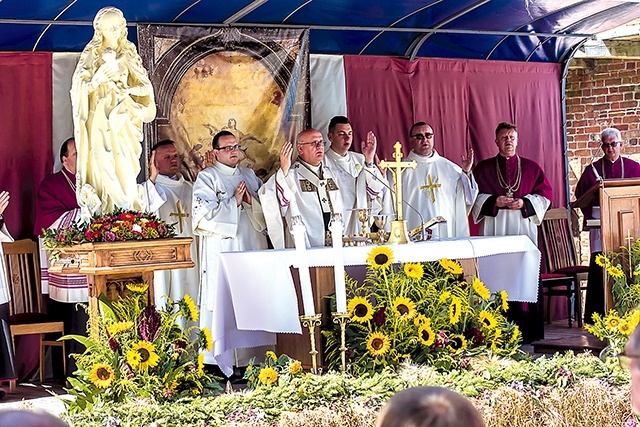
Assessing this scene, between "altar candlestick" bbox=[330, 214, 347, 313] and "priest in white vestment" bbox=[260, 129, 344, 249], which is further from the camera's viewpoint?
"priest in white vestment" bbox=[260, 129, 344, 249]

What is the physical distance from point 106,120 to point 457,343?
2.46m

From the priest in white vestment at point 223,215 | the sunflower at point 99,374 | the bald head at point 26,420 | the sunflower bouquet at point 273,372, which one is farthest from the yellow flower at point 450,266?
the bald head at point 26,420

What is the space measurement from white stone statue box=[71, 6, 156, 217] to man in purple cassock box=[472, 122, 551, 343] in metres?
4.14


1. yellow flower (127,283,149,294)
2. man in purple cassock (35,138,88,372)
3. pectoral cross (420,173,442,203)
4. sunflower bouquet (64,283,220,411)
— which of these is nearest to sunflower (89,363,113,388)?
sunflower bouquet (64,283,220,411)

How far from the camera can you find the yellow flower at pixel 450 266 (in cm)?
716

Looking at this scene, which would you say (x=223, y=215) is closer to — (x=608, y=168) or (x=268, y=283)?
(x=268, y=283)

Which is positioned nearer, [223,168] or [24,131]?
[24,131]

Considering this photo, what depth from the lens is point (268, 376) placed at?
5910 mm

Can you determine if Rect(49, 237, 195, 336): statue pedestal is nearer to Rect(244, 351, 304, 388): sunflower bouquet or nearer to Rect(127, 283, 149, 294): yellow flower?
Rect(127, 283, 149, 294): yellow flower

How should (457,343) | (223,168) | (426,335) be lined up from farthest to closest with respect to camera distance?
(223,168)
(457,343)
(426,335)

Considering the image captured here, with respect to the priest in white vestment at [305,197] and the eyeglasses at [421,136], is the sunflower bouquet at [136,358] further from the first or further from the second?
the eyeglasses at [421,136]

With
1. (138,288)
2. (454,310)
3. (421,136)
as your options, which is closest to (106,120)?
(138,288)

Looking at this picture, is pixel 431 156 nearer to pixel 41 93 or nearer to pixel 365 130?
pixel 365 130

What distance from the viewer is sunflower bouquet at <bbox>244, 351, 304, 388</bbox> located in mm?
5906
